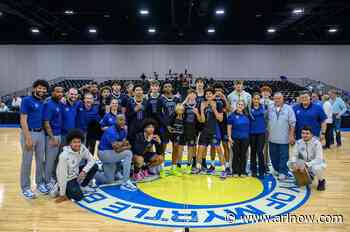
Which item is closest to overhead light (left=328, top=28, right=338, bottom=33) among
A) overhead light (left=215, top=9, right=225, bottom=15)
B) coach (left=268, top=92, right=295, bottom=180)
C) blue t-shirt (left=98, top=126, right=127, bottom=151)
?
overhead light (left=215, top=9, right=225, bottom=15)

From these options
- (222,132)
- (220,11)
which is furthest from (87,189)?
(220,11)

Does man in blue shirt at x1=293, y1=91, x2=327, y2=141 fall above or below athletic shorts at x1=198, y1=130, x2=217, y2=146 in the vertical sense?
above

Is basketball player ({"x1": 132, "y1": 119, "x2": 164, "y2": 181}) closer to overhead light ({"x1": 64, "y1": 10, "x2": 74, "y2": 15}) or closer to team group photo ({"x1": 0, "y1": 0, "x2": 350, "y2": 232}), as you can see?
team group photo ({"x1": 0, "y1": 0, "x2": 350, "y2": 232})

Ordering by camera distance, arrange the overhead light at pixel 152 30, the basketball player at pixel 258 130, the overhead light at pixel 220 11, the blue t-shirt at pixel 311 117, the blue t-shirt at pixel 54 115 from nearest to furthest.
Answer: the blue t-shirt at pixel 54 115 → the blue t-shirt at pixel 311 117 → the basketball player at pixel 258 130 → the overhead light at pixel 220 11 → the overhead light at pixel 152 30

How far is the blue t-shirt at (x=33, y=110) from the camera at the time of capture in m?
4.26

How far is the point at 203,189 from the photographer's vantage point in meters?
4.91

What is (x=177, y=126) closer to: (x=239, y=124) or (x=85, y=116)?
(x=239, y=124)

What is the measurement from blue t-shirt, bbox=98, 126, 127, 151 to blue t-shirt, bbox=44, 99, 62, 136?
0.65 metres

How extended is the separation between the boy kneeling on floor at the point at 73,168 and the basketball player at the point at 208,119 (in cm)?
192

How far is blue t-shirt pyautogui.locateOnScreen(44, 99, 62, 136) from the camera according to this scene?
175 inches

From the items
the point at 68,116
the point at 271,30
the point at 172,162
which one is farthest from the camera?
the point at 271,30

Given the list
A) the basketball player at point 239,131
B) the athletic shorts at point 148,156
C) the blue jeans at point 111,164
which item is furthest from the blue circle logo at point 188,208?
the basketball player at point 239,131

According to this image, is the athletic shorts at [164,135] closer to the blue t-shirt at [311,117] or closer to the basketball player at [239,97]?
the basketball player at [239,97]

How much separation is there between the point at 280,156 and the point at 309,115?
32.2 inches
